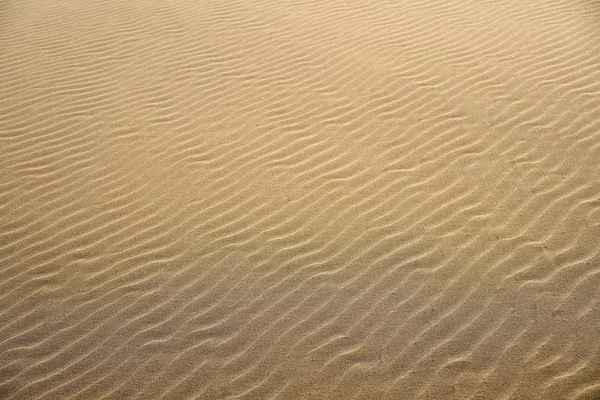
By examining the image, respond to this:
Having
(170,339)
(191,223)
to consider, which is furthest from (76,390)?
(191,223)

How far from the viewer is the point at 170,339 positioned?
13.8 ft

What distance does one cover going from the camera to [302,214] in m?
5.26

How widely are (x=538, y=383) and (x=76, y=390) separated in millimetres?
2909

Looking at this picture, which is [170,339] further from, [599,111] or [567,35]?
[567,35]

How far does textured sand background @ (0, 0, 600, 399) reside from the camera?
4.04 meters

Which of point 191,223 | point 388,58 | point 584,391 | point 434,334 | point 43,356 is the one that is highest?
point 388,58

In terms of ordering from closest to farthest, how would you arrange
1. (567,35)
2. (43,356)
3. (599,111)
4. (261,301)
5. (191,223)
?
(43,356), (261,301), (191,223), (599,111), (567,35)

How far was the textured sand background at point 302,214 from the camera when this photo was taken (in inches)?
159

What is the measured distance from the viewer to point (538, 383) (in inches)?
152

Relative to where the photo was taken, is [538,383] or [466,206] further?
[466,206]

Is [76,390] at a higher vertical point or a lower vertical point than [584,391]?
higher

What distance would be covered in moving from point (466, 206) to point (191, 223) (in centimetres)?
235

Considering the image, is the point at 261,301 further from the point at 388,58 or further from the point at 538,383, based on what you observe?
the point at 388,58

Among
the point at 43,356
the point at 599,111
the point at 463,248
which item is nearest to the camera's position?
the point at 43,356
